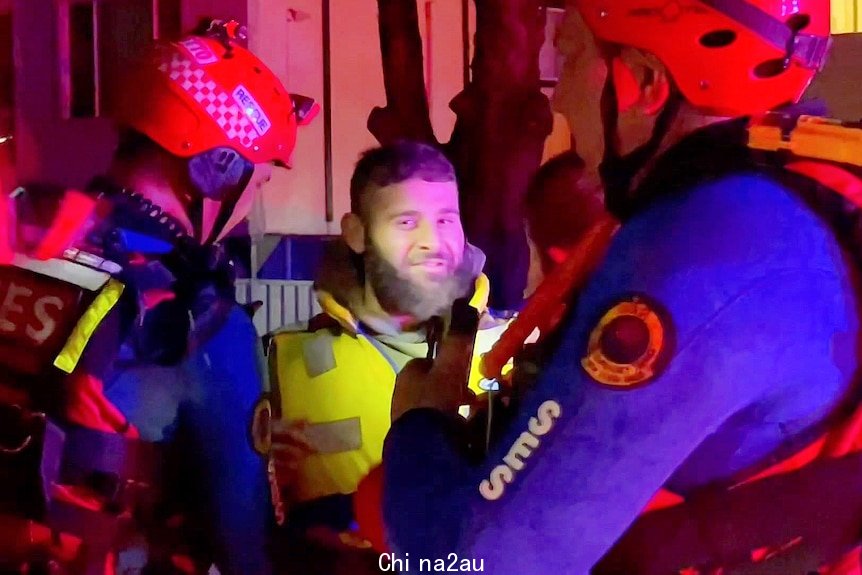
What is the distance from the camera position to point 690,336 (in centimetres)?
94

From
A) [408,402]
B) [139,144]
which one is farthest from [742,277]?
[139,144]

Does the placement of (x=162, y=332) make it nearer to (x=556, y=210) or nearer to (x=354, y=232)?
(x=354, y=232)

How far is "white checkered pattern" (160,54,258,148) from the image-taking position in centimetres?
138

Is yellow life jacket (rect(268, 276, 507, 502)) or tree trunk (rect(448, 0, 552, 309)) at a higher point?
tree trunk (rect(448, 0, 552, 309))

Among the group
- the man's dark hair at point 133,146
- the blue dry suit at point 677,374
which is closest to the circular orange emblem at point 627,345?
the blue dry suit at point 677,374

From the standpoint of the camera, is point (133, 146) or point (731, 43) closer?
point (731, 43)

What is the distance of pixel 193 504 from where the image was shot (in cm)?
138

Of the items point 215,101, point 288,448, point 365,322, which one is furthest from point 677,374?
point 215,101

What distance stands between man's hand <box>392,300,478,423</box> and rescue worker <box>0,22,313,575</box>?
23 cm

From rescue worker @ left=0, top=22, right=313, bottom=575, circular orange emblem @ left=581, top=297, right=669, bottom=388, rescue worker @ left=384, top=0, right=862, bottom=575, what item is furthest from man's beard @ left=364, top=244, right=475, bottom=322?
circular orange emblem @ left=581, top=297, right=669, bottom=388

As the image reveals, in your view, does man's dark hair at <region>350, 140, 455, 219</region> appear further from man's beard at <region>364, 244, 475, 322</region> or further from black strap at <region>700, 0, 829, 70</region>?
black strap at <region>700, 0, 829, 70</region>

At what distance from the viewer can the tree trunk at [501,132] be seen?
1378mm

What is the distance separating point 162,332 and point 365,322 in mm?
289

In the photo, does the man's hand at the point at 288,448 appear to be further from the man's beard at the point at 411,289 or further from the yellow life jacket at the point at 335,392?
the man's beard at the point at 411,289
